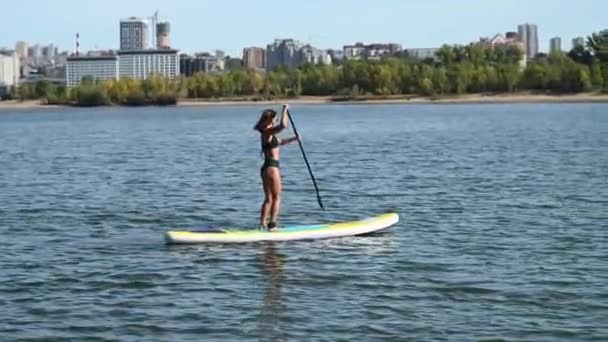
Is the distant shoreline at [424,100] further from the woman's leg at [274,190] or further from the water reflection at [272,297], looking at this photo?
the water reflection at [272,297]

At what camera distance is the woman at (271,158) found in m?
20.0

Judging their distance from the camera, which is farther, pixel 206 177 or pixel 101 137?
pixel 101 137

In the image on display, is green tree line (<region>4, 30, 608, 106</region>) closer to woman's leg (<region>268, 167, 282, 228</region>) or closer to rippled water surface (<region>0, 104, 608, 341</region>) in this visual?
rippled water surface (<region>0, 104, 608, 341</region>)

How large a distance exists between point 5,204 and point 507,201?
1234cm

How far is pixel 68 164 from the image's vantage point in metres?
45.9

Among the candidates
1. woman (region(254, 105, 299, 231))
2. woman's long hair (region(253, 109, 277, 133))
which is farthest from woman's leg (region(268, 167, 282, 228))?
woman's long hair (region(253, 109, 277, 133))

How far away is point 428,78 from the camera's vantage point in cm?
17300

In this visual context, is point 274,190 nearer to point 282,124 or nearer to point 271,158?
point 271,158

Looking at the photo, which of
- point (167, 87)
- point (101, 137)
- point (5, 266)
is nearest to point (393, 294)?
point (5, 266)

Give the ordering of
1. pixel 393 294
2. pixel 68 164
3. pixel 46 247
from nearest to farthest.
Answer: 1. pixel 393 294
2. pixel 46 247
3. pixel 68 164

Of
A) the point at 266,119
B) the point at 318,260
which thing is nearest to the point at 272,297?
the point at 318,260

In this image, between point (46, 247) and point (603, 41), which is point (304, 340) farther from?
point (603, 41)

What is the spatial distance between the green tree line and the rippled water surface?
12466cm

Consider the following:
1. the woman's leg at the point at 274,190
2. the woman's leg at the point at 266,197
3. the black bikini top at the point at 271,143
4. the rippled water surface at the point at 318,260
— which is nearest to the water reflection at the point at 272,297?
the rippled water surface at the point at 318,260
